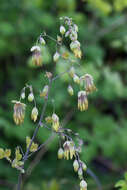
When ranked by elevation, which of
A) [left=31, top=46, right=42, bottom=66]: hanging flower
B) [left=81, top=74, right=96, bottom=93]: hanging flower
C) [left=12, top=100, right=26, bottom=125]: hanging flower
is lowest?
[left=12, top=100, right=26, bottom=125]: hanging flower

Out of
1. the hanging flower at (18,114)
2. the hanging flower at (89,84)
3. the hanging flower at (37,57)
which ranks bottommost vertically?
the hanging flower at (18,114)

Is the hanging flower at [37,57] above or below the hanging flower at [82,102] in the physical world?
above

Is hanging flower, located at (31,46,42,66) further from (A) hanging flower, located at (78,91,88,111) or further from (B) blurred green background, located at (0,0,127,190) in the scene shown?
(B) blurred green background, located at (0,0,127,190)

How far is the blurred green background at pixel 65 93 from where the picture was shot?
12.9ft

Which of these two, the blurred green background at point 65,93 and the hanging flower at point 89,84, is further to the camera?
the blurred green background at point 65,93

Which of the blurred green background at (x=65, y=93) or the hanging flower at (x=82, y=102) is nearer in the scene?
the hanging flower at (x=82, y=102)

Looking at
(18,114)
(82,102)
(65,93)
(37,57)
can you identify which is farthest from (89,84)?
(65,93)

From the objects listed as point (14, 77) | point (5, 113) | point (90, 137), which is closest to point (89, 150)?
point (90, 137)

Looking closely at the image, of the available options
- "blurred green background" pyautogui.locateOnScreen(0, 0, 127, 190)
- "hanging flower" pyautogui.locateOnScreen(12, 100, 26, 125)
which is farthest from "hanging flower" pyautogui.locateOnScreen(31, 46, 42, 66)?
"blurred green background" pyautogui.locateOnScreen(0, 0, 127, 190)

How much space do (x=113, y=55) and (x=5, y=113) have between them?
214 centimetres

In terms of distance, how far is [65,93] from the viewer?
13.6 ft

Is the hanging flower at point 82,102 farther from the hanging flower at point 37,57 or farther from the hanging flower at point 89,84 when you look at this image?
the hanging flower at point 37,57

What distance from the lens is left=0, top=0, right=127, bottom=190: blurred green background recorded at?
393cm

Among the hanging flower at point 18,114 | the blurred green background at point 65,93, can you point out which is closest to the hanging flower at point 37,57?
the hanging flower at point 18,114
